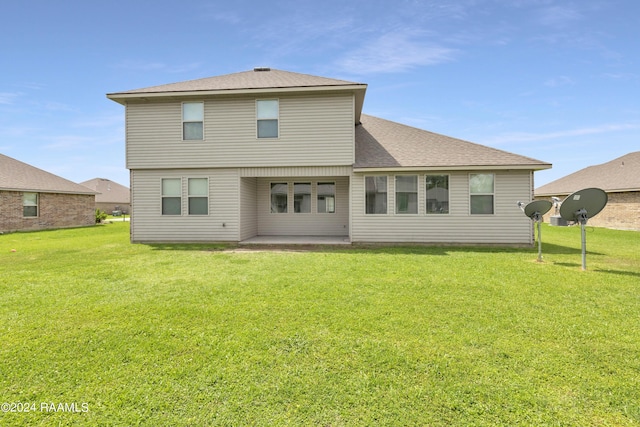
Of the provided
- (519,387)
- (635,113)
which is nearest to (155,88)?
(519,387)

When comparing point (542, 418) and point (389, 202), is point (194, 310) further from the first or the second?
point (389, 202)

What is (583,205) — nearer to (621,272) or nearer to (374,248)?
(621,272)

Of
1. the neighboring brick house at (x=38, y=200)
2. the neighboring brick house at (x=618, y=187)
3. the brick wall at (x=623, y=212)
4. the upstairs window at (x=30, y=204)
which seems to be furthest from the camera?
the neighboring brick house at (x=618, y=187)

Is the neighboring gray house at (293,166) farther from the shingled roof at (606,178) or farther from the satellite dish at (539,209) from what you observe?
the shingled roof at (606,178)

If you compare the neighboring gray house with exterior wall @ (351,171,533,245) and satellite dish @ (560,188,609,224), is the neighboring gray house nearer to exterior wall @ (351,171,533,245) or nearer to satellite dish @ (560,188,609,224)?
exterior wall @ (351,171,533,245)

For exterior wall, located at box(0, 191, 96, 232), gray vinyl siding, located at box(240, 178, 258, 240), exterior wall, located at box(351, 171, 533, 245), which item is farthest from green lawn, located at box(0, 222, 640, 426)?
exterior wall, located at box(0, 191, 96, 232)

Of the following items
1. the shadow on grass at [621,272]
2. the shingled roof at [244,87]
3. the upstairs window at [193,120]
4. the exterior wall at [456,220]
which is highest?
the shingled roof at [244,87]

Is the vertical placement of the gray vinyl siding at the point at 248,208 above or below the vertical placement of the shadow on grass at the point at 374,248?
above

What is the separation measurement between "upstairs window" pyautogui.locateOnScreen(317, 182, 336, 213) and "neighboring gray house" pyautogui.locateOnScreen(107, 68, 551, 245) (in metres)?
2.51

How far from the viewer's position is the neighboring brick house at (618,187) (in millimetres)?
18750

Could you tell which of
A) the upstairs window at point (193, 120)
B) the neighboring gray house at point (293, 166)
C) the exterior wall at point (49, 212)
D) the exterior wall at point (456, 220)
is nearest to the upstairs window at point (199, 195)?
the neighboring gray house at point (293, 166)

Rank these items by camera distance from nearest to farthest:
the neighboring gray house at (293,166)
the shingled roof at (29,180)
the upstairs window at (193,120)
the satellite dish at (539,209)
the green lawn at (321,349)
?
the green lawn at (321,349) < the satellite dish at (539,209) < the neighboring gray house at (293,166) < the upstairs window at (193,120) < the shingled roof at (29,180)

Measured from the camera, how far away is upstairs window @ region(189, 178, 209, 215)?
38.5ft

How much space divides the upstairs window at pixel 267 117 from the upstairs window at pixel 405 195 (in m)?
5.22
